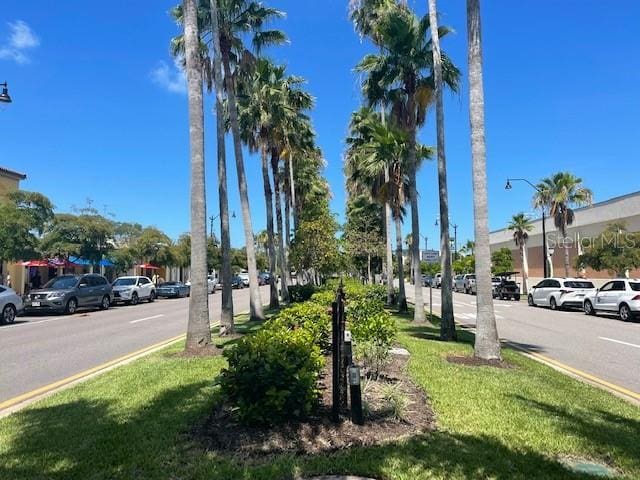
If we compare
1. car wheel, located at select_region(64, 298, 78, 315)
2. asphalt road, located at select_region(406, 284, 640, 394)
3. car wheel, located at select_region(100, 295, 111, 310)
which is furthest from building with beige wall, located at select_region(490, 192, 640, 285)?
car wheel, located at select_region(64, 298, 78, 315)

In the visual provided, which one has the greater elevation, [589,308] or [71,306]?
[71,306]

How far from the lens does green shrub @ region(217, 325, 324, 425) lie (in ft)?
17.0

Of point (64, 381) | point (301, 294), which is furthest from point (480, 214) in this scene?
point (301, 294)

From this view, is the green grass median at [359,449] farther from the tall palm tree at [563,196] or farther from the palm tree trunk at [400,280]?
the tall palm tree at [563,196]

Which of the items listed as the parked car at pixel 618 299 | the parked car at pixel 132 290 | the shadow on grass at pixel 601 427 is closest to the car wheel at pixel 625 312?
the parked car at pixel 618 299

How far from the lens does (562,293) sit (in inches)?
1106

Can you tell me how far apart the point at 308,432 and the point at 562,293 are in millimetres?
26175

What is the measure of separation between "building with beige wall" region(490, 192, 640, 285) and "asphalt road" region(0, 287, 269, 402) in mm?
34955

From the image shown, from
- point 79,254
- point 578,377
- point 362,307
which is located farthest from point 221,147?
point 79,254

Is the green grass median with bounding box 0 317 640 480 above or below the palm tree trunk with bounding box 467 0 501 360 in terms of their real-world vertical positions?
below

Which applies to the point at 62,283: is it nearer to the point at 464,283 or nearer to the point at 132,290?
the point at 132,290

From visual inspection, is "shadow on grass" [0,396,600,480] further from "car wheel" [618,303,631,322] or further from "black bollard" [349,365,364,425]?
"car wheel" [618,303,631,322]


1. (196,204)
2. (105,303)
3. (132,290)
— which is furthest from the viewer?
(132,290)

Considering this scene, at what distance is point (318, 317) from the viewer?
31.5 feet
